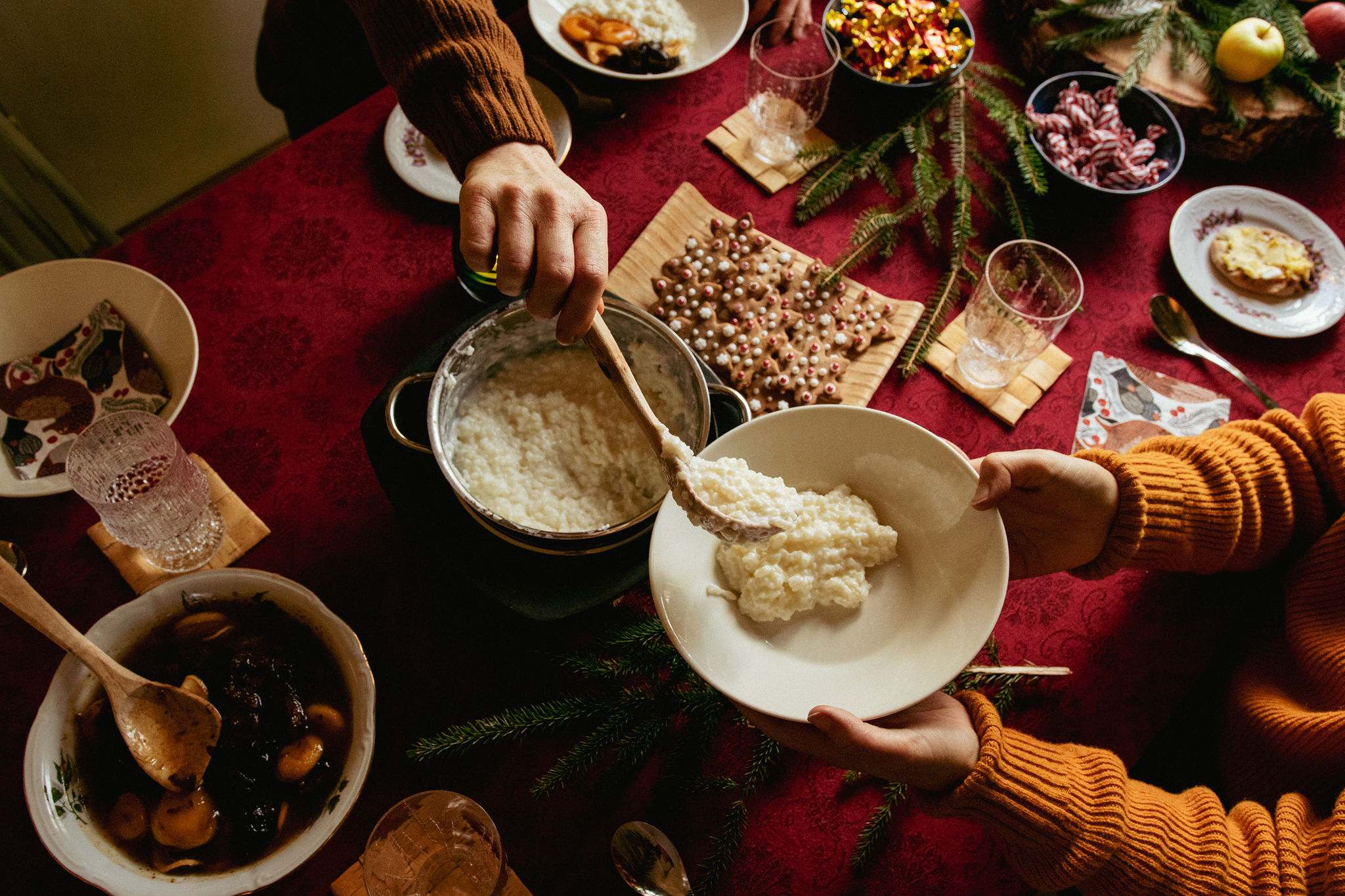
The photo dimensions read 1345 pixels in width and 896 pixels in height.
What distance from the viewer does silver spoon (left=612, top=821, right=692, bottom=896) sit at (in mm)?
971

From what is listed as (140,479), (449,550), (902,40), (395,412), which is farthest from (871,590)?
(902,40)

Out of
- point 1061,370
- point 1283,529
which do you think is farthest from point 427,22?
point 1283,529

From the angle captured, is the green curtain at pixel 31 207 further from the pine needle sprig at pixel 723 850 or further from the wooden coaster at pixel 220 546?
the pine needle sprig at pixel 723 850

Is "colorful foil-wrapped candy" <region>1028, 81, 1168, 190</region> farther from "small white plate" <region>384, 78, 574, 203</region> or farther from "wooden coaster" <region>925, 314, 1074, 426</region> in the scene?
"small white plate" <region>384, 78, 574, 203</region>

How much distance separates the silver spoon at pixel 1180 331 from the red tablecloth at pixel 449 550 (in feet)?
0.09

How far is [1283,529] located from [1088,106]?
97 centimetres

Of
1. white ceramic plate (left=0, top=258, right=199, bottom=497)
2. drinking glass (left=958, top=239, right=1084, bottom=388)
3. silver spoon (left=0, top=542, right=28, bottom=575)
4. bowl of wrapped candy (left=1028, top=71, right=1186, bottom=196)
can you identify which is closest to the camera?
silver spoon (left=0, top=542, right=28, bottom=575)

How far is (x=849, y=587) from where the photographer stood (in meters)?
0.98

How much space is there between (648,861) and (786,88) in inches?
57.2

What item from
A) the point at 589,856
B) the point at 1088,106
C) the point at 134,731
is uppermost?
the point at 1088,106

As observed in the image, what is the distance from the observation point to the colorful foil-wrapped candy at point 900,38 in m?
1.63

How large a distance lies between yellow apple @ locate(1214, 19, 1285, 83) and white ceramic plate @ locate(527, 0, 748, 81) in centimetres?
105

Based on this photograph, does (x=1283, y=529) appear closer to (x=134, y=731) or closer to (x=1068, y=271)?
(x=1068, y=271)

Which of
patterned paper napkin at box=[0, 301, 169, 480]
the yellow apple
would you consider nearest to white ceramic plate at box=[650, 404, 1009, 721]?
patterned paper napkin at box=[0, 301, 169, 480]
